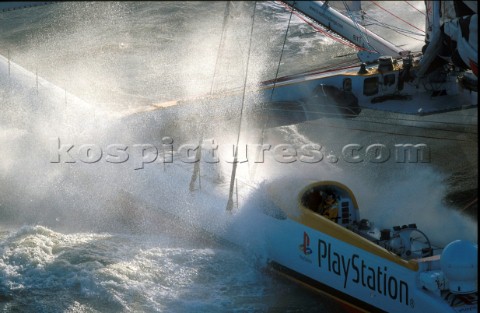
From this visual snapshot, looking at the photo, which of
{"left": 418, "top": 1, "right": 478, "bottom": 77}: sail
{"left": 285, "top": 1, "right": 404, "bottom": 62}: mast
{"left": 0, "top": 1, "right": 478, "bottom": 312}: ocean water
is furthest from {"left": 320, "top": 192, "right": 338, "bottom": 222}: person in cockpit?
{"left": 285, "top": 1, "right": 404, "bottom": 62}: mast

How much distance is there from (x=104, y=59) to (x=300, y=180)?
1254 centimetres

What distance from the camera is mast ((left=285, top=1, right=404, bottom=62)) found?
20750 mm

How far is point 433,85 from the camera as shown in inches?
779

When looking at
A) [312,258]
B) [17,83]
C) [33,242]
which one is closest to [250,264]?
[312,258]

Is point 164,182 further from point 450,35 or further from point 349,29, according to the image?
point 349,29

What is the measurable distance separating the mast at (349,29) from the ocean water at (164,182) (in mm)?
1665

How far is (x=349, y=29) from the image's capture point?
69.7 ft

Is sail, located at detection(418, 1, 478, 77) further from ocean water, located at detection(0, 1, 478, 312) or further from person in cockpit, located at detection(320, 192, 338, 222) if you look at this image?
person in cockpit, located at detection(320, 192, 338, 222)

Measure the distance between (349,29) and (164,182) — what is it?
7420 mm

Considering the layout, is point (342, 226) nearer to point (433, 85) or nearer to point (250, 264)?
point (250, 264)

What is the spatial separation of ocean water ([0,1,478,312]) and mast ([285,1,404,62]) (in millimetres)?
1665

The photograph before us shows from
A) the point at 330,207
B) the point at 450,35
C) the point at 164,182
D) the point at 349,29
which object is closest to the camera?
the point at 330,207

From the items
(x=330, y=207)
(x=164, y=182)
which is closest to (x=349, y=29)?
(x=164, y=182)

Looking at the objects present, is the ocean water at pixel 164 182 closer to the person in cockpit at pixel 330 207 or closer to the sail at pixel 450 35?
the person in cockpit at pixel 330 207
